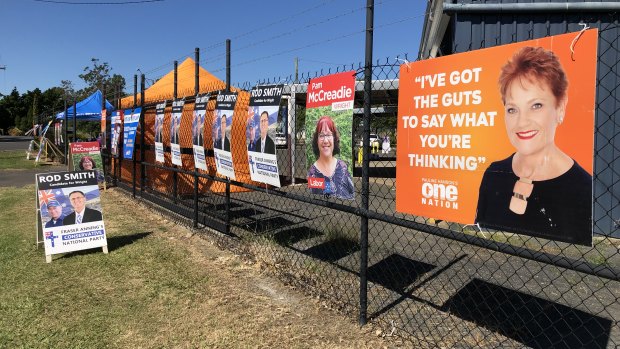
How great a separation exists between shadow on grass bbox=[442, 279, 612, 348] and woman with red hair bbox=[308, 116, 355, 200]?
4.74 ft

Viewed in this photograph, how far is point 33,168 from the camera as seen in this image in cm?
1919

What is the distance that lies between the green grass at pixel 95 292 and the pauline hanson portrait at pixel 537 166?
2.74 meters

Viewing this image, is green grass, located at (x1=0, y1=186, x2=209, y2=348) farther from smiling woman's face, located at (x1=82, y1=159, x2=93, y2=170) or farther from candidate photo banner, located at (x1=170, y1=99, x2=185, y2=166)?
smiling woman's face, located at (x1=82, y1=159, x2=93, y2=170)

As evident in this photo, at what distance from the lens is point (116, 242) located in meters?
6.40

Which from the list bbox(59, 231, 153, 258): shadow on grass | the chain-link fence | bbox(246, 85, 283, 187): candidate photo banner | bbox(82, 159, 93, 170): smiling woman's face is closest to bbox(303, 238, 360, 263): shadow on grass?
the chain-link fence

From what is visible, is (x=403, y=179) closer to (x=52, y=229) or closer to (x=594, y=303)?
(x=594, y=303)

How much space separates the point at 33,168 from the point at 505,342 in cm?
2090

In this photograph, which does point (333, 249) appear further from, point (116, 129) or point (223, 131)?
point (116, 129)

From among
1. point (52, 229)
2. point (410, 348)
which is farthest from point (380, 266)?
point (52, 229)

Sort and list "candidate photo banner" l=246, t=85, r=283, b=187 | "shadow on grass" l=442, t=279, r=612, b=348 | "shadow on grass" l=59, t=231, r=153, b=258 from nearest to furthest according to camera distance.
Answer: "shadow on grass" l=442, t=279, r=612, b=348 → "candidate photo banner" l=246, t=85, r=283, b=187 → "shadow on grass" l=59, t=231, r=153, b=258

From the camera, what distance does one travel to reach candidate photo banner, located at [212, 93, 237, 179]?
5.89 metres

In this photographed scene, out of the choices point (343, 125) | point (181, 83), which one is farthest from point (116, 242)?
point (181, 83)

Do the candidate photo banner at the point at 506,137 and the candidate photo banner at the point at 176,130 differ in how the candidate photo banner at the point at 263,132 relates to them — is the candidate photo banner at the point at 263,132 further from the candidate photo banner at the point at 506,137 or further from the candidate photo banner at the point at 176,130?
the candidate photo banner at the point at 176,130

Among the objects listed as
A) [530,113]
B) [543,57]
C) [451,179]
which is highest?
[543,57]
